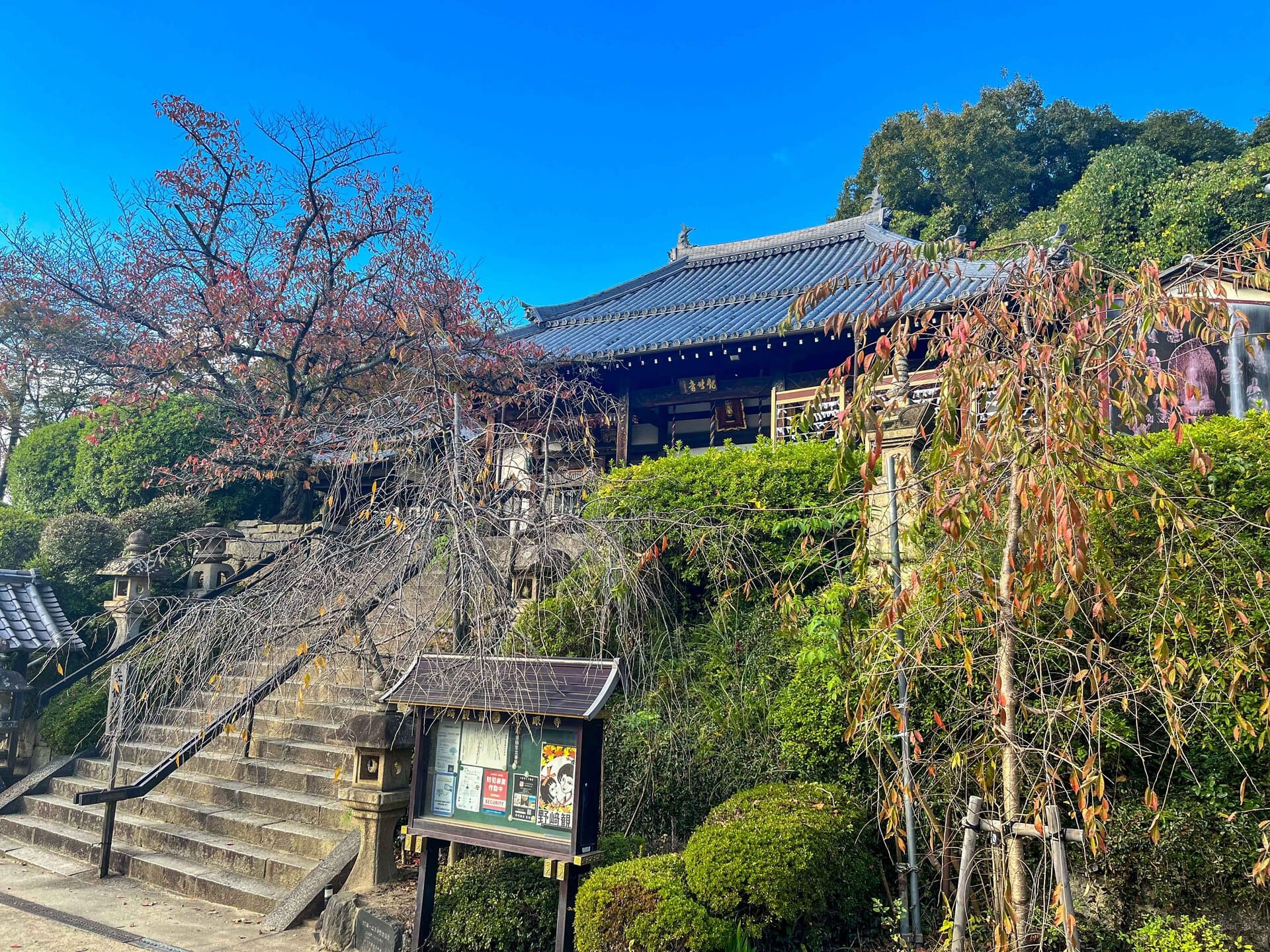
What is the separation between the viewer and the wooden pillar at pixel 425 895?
5.29 meters

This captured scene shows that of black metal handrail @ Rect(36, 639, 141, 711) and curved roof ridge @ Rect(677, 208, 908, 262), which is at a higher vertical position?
curved roof ridge @ Rect(677, 208, 908, 262)

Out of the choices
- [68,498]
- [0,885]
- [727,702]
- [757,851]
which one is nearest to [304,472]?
[68,498]

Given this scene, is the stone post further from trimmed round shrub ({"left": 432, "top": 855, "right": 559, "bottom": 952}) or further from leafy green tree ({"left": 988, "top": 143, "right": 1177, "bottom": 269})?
leafy green tree ({"left": 988, "top": 143, "right": 1177, "bottom": 269})

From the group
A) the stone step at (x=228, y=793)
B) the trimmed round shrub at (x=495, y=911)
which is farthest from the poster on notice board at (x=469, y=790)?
the stone step at (x=228, y=793)

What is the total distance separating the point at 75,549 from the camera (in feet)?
40.5

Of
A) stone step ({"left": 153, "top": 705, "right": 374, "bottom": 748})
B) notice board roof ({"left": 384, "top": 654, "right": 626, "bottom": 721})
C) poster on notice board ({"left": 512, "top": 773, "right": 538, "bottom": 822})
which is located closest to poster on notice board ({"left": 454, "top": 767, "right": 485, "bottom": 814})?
poster on notice board ({"left": 512, "top": 773, "right": 538, "bottom": 822})

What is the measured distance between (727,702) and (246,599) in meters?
4.05

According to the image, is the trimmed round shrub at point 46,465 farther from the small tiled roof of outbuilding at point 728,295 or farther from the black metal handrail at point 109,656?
the small tiled roof of outbuilding at point 728,295

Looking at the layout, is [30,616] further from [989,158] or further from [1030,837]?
[989,158]

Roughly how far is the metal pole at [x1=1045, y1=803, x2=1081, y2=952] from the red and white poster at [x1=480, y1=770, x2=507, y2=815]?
10.8ft

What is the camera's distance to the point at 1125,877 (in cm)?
464

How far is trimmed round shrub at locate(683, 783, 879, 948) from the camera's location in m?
4.57

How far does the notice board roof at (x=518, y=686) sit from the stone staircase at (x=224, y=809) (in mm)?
1706

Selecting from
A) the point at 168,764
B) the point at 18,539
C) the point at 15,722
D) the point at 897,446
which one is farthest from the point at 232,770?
the point at 18,539
